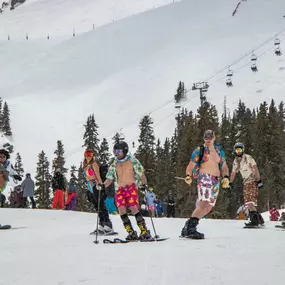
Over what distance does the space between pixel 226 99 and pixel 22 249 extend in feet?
276

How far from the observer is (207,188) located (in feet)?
27.0

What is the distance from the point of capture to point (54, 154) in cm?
8456

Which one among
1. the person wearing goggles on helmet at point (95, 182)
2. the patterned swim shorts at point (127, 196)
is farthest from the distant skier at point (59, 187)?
the patterned swim shorts at point (127, 196)

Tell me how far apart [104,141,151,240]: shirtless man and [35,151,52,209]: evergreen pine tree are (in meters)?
50.7

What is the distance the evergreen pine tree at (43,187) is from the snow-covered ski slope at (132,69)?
10.5m

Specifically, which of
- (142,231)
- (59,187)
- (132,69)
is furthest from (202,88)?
(142,231)

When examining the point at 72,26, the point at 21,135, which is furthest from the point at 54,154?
the point at 72,26

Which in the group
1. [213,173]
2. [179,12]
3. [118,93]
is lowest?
[213,173]

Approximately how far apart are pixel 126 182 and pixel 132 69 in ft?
348

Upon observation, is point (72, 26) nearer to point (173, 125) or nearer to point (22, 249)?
point (173, 125)

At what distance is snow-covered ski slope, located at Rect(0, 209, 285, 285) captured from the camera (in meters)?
4.60

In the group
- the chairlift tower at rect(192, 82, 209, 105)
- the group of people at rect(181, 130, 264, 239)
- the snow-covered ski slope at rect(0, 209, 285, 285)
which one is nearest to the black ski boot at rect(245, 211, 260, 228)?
the snow-covered ski slope at rect(0, 209, 285, 285)

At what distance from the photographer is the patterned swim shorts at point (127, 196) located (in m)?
8.24

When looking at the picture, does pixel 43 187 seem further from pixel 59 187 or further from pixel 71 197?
pixel 59 187
